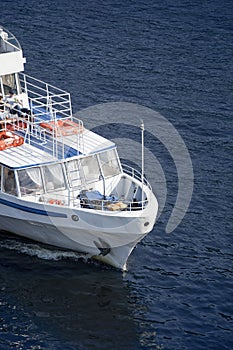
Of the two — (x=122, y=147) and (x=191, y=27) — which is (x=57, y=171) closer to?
(x=122, y=147)

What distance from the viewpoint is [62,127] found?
159 ft

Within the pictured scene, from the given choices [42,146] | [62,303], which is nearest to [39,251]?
[62,303]

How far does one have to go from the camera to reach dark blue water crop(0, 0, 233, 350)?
42125 mm

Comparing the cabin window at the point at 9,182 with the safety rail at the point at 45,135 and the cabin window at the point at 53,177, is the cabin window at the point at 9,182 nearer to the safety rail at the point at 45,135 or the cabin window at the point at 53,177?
the cabin window at the point at 53,177

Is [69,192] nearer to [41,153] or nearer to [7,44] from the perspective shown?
[41,153]

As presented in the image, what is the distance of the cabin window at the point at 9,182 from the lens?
1806 inches

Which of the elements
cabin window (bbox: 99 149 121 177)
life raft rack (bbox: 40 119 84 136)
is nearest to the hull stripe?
cabin window (bbox: 99 149 121 177)

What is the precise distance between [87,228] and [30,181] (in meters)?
4.24

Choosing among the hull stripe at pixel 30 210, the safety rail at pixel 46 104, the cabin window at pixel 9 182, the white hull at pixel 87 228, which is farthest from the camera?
the safety rail at pixel 46 104

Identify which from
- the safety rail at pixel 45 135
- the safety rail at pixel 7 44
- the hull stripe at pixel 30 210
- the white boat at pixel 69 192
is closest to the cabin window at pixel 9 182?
the white boat at pixel 69 192

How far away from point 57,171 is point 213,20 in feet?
146

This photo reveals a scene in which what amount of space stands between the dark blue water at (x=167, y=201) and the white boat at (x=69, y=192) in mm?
1706

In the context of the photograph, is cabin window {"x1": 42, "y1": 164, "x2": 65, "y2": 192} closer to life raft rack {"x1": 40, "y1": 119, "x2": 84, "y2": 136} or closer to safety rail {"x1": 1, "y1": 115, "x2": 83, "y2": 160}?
safety rail {"x1": 1, "y1": 115, "x2": 83, "y2": 160}

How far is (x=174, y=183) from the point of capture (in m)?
56.1
